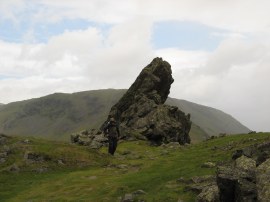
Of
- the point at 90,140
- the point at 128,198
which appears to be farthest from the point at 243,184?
the point at 90,140

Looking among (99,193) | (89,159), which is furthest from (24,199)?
(89,159)

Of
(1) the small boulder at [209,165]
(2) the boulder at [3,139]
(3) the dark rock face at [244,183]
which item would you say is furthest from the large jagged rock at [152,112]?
(3) the dark rock face at [244,183]

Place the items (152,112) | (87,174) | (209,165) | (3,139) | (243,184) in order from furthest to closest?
(152,112)
(3,139)
(87,174)
(209,165)
(243,184)

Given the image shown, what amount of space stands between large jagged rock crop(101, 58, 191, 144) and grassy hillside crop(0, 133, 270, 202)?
21.0 meters

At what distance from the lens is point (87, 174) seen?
1602 inches

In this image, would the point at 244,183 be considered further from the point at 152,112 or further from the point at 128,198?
the point at 152,112

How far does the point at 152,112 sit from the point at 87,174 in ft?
139

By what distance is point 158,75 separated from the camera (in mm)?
93875

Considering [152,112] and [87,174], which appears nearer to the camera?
[87,174]

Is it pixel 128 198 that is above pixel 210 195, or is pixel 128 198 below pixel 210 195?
below

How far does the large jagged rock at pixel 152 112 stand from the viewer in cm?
7800

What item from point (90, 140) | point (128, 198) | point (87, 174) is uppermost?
point (90, 140)

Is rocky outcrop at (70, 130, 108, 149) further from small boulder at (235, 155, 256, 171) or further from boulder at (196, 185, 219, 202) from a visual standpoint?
boulder at (196, 185, 219, 202)

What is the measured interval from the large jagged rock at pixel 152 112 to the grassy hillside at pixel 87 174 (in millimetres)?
21032
